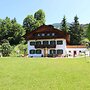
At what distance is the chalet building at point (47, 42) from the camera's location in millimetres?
65438

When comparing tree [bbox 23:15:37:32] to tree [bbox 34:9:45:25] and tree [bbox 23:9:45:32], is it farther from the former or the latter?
tree [bbox 34:9:45:25]

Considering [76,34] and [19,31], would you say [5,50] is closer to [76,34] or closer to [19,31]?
[19,31]

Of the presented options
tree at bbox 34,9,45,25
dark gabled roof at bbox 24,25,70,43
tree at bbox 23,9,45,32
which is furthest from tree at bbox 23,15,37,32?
dark gabled roof at bbox 24,25,70,43

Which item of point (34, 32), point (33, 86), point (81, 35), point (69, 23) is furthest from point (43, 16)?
point (33, 86)

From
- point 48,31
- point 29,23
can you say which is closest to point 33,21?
point 29,23

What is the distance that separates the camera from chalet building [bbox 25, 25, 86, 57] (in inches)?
2576

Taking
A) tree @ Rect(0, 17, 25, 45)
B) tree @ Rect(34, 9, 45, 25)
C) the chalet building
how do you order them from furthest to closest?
tree @ Rect(34, 9, 45, 25)
tree @ Rect(0, 17, 25, 45)
the chalet building

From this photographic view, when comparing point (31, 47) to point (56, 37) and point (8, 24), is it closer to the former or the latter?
point (56, 37)

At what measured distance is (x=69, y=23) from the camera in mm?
86125

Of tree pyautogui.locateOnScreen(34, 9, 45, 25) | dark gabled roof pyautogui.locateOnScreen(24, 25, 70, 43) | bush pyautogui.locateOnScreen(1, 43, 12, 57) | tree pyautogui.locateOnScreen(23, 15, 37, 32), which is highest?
tree pyautogui.locateOnScreen(34, 9, 45, 25)

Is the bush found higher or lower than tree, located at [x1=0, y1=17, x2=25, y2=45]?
lower

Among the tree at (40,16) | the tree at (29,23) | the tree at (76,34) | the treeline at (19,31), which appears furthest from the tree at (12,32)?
the tree at (40,16)

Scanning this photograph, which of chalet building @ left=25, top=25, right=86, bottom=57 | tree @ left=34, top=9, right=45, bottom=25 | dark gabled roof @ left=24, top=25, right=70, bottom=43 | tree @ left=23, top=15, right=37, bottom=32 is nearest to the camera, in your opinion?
dark gabled roof @ left=24, top=25, right=70, bottom=43

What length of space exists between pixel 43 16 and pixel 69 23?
53.6 ft
